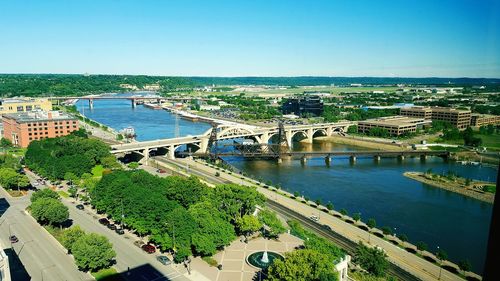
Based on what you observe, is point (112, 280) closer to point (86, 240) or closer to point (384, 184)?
point (86, 240)

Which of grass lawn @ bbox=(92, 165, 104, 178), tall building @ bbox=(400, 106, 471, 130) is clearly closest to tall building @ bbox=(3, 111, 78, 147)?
grass lawn @ bbox=(92, 165, 104, 178)

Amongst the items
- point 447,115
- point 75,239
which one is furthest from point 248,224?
point 447,115

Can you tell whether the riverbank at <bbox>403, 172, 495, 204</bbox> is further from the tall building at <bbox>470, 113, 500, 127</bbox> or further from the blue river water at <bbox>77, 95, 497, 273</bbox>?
the tall building at <bbox>470, 113, 500, 127</bbox>

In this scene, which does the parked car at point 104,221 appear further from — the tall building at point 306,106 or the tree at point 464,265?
the tall building at point 306,106

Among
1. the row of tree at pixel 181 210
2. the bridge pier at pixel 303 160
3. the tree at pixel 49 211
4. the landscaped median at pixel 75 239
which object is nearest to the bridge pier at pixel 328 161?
the bridge pier at pixel 303 160

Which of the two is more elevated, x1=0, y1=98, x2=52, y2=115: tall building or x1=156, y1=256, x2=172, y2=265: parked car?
x1=0, y1=98, x2=52, y2=115: tall building

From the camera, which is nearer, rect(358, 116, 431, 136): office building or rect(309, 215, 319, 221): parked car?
rect(309, 215, 319, 221): parked car

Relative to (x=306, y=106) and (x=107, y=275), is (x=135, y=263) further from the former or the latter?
(x=306, y=106)
